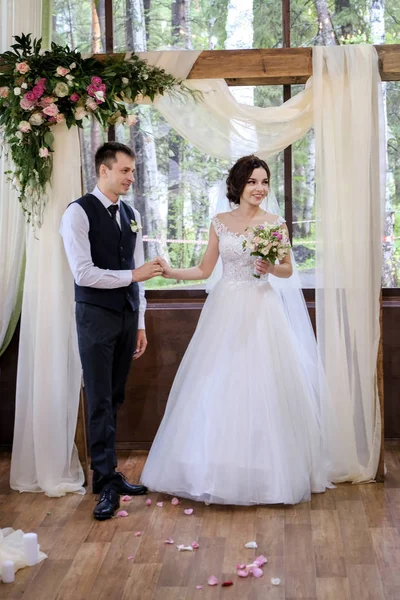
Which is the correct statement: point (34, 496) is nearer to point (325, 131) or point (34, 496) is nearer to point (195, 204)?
point (195, 204)

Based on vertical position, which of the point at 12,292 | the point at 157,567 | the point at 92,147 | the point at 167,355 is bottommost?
the point at 157,567

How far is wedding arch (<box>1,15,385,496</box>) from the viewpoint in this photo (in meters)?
4.53

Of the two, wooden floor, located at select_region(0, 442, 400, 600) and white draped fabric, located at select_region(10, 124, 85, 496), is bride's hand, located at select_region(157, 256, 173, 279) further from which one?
wooden floor, located at select_region(0, 442, 400, 600)

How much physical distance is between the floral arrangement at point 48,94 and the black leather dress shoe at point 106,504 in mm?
1416

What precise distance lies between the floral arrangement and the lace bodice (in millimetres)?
770

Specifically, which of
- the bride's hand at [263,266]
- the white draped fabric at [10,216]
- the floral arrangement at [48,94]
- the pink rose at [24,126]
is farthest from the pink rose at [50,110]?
the bride's hand at [263,266]

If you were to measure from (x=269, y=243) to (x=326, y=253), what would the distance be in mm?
424

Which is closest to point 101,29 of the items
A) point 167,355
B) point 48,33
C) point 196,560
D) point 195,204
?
point 48,33

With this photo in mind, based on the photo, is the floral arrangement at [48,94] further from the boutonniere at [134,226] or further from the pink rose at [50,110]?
the boutonniere at [134,226]

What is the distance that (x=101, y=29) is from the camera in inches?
204

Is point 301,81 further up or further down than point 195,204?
further up

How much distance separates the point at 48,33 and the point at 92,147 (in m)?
0.71

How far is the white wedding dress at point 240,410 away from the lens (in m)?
4.18

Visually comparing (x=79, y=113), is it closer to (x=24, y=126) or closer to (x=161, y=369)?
(x=24, y=126)
